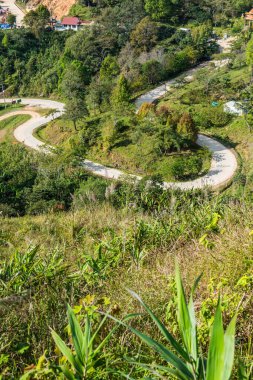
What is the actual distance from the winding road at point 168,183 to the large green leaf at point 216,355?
1131 cm

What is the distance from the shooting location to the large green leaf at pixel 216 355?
1.57 m

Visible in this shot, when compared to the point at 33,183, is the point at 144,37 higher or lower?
higher

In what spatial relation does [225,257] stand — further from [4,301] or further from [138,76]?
[138,76]

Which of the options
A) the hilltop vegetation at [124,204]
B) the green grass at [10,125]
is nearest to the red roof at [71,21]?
the hilltop vegetation at [124,204]

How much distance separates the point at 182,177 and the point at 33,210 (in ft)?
31.0

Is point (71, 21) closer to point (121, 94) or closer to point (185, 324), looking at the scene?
point (121, 94)

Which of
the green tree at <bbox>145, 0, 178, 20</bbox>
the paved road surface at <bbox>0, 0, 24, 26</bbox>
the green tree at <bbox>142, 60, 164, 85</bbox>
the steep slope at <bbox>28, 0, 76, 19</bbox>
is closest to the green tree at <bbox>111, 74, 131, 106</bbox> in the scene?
the green tree at <bbox>142, 60, 164, 85</bbox>

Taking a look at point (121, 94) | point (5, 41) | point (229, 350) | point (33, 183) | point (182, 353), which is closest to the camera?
point (229, 350)

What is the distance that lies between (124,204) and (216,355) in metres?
6.94

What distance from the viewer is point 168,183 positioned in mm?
19391

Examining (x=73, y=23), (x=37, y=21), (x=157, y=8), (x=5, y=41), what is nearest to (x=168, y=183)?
(x=5, y=41)

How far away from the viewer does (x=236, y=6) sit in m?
42.4

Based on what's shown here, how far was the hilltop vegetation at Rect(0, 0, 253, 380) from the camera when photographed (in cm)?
241

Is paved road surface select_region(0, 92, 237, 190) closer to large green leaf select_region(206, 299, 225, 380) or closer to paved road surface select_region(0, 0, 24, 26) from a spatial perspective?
large green leaf select_region(206, 299, 225, 380)
